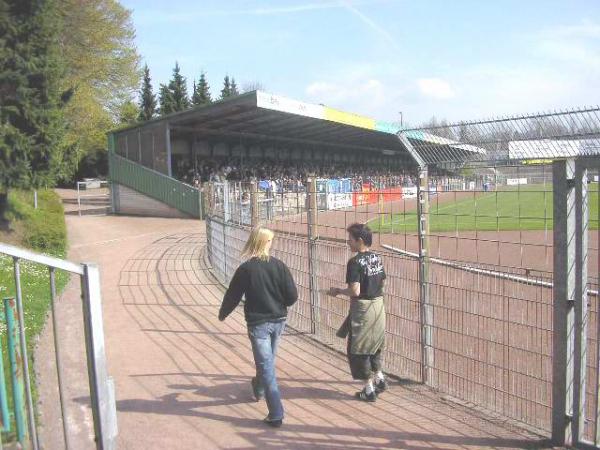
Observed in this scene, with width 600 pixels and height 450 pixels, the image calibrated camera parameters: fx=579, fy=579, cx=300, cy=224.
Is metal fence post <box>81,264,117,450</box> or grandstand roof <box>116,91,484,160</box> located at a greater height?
Answer: grandstand roof <box>116,91,484,160</box>

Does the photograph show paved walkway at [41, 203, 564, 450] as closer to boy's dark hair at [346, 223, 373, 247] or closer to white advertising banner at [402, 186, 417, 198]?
boy's dark hair at [346, 223, 373, 247]

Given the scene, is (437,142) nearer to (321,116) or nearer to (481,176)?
(481,176)

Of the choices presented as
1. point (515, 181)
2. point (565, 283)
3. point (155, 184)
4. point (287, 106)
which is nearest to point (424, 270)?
point (515, 181)

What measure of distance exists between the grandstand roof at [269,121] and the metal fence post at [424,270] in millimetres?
16175

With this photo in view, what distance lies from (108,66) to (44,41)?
2419cm

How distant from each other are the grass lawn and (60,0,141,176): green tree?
13532 millimetres

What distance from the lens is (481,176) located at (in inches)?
207

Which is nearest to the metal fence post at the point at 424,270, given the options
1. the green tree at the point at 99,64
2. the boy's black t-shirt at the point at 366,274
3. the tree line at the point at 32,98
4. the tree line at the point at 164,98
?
the boy's black t-shirt at the point at 366,274

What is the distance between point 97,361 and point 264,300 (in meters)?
1.84

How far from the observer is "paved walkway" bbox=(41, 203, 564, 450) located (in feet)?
14.6

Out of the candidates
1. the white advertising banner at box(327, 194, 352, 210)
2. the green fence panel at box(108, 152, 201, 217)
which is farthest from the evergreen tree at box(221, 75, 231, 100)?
the white advertising banner at box(327, 194, 352, 210)

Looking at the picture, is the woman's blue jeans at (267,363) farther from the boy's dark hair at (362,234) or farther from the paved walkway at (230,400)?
the boy's dark hair at (362,234)

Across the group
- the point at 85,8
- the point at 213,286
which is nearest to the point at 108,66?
the point at 85,8

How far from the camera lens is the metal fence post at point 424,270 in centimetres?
537
